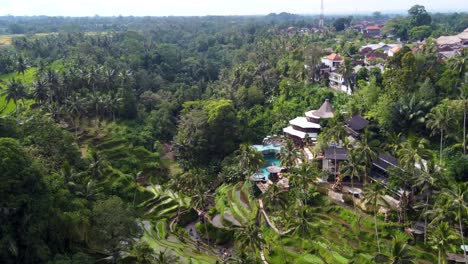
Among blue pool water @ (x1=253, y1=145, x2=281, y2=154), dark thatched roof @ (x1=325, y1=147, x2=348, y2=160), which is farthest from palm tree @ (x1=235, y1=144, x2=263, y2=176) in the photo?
blue pool water @ (x1=253, y1=145, x2=281, y2=154)

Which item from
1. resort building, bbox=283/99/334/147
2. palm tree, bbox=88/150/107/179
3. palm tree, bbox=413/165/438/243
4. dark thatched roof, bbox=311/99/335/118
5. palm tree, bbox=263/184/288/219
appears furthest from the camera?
dark thatched roof, bbox=311/99/335/118

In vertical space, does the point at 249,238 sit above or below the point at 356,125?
below

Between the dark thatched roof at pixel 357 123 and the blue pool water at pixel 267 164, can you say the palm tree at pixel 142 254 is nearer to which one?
the blue pool water at pixel 267 164

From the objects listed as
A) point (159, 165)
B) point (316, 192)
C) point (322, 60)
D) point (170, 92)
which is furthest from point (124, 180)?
point (322, 60)

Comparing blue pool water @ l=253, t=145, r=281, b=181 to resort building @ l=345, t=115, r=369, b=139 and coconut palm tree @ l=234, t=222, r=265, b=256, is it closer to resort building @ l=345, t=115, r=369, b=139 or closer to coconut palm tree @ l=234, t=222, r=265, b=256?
resort building @ l=345, t=115, r=369, b=139

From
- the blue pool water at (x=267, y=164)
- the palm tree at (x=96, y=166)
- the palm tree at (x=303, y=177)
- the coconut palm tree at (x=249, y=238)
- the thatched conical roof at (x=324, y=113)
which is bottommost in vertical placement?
the blue pool water at (x=267, y=164)

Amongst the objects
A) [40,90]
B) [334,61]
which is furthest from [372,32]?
[40,90]

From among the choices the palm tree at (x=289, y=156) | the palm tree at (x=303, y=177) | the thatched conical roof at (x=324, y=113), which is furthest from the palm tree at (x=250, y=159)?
the thatched conical roof at (x=324, y=113)

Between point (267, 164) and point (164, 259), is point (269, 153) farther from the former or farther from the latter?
point (164, 259)
